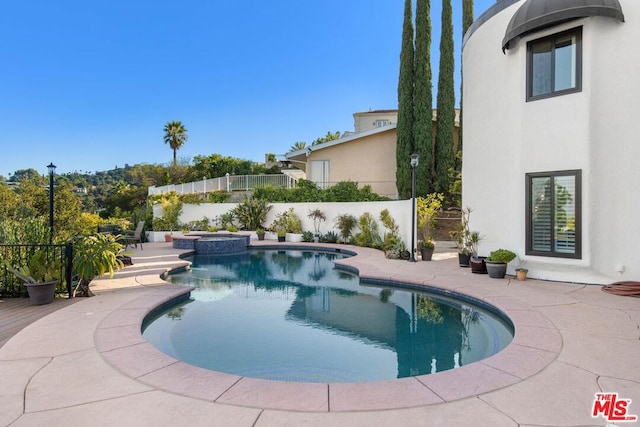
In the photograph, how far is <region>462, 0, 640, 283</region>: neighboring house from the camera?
806cm

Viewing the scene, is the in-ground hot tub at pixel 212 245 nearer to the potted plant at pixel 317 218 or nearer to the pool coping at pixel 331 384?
the potted plant at pixel 317 218

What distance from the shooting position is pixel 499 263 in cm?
926

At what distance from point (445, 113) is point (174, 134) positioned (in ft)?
105

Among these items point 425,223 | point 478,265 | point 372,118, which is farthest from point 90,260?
point 372,118

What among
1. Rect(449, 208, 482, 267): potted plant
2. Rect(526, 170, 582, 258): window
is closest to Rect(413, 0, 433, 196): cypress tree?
Rect(449, 208, 482, 267): potted plant

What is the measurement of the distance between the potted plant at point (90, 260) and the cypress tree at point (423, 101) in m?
15.5

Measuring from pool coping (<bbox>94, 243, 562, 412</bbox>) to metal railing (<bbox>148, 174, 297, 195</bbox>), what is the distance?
19.4m

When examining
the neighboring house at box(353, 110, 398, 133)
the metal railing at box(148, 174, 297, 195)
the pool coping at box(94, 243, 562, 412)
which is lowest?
the pool coping at box(94, 243, 562, 412)

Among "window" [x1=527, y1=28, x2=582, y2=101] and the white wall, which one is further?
the white wall

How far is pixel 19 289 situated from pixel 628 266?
13122mm

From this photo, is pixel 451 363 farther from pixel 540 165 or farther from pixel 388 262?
pixel 388 262

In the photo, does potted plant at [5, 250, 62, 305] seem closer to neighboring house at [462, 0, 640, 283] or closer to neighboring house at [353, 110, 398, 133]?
neighboring house at [462, 0, 640, 283]

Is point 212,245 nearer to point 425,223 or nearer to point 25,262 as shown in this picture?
→ point 25,262

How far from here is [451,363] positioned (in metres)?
5.19
